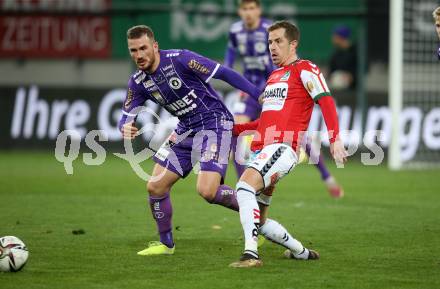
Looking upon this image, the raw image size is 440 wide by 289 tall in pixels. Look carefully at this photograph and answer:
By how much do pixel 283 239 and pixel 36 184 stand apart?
23.5 feet

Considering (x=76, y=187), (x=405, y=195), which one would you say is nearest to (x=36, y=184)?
(x=76, y=187)

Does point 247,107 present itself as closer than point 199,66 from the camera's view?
No

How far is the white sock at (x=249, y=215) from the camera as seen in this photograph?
715 cm

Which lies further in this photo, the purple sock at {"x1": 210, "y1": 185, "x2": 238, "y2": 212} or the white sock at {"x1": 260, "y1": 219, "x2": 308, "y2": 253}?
the purple sock at {"x1": 210, "y1": 185, "x2": 238, "y2": 212}

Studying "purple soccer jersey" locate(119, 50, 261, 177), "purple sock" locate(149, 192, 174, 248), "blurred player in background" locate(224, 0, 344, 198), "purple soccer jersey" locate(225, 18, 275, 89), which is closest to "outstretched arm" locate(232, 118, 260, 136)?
"purple soccer jersey" locate(119, 50, 261, 177)

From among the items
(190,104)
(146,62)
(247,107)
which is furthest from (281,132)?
(247,107)

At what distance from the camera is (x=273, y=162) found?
7.29m

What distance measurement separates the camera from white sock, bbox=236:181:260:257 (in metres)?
7.15

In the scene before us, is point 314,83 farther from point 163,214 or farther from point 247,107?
point 247,107

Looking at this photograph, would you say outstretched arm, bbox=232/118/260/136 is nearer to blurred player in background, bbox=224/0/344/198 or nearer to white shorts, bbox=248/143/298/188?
white shorts, bbox=248/143/298/188

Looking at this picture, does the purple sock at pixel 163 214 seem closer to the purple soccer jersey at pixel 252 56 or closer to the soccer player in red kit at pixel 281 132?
the soccer player in red kit at pixel 281 132

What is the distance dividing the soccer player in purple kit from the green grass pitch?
519 millimetres

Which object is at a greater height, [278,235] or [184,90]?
[184,90]

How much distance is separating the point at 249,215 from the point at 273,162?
48 cm
